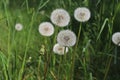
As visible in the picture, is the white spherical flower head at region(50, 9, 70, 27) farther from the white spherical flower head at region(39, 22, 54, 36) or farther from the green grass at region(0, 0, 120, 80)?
the green grass at region(0, 0, 120, 80)

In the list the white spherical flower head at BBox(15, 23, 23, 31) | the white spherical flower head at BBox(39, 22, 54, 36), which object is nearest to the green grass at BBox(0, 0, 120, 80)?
the white spherical flower head at BBox(15, 23, 23, 31)

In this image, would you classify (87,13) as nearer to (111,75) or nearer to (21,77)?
(21,77)

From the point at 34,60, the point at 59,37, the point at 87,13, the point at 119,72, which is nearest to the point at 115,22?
the point at 119,72

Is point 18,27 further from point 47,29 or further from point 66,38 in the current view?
point 66,38

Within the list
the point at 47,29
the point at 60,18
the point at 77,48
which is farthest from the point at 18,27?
the point at 60,18

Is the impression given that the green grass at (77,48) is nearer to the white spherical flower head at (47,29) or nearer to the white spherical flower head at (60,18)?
the white spherical flower head at (47,29)

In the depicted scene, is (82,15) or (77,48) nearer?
(82,15)

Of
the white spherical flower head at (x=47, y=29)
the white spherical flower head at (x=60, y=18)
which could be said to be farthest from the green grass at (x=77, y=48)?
the white spherical flower head at (x=60, y=18)
